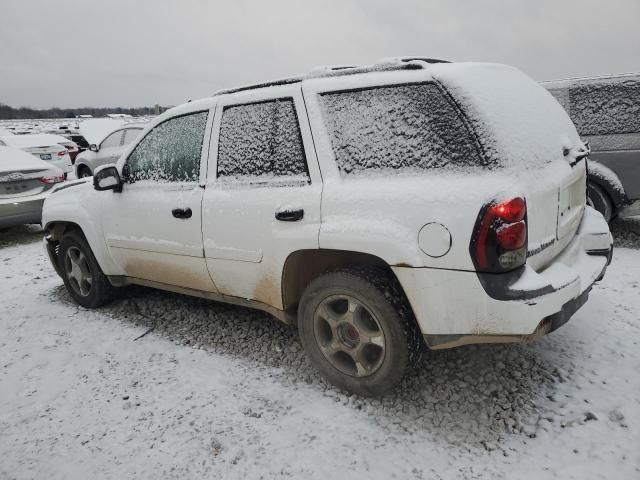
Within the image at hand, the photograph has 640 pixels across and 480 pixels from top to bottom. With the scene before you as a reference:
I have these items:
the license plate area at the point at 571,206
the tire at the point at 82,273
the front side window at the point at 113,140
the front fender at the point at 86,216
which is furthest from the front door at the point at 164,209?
the front side window at the point at 113,140

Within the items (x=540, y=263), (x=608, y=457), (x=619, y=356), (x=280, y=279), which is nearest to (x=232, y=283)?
(x=280, y=279)

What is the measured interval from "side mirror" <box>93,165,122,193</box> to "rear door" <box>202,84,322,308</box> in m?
0.99

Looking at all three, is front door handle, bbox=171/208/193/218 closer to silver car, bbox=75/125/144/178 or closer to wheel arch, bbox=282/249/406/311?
wheel arch, bbox=282/249/406/311

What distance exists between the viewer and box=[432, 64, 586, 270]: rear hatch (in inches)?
79.7

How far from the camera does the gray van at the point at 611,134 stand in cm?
471

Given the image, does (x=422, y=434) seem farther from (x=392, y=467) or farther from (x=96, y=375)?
(x=96, y=375)

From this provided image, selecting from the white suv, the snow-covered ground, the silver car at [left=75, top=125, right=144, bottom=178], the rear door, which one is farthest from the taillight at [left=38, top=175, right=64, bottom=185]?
the rear door

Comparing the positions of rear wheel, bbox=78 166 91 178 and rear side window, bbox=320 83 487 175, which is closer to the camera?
rear side window, bbox=320 83 487 175

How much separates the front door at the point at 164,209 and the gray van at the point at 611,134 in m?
4.10

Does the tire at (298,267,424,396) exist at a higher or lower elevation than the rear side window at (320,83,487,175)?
lower

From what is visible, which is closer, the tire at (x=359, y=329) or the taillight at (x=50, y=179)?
the tire at (x=359, y=329)

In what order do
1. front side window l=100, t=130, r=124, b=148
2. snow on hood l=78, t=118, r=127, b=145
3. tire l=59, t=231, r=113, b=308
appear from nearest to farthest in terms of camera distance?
tire l=59, t=231, r=113, b=308, front side window l=100, t=130, r=124, b=148, snow on hood l=78, t=118, r=127, b=145

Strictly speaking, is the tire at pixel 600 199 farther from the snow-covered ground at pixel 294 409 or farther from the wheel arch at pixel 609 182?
the snow-covered ground at pixel 294 409

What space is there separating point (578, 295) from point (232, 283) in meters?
2.03
